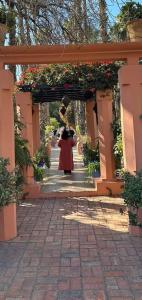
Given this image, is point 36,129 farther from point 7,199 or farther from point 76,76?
point 7,199

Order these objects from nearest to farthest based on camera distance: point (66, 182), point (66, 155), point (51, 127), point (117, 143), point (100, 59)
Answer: point (100, 59) → point (117, 143) → point (66, 182) → point (66, 155) → point (51, 127)

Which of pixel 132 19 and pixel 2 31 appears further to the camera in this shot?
pixel 132 19

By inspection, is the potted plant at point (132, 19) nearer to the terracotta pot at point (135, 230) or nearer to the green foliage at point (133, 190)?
the green foliage at point (133, 190)

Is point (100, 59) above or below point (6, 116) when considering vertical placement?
above

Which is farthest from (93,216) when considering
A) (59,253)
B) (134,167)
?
(59,253)

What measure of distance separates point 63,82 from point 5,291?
5.77 metres

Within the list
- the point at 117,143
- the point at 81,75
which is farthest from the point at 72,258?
the point at 81,75

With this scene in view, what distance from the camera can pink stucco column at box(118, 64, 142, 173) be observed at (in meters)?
5.82

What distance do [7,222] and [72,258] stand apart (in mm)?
1313

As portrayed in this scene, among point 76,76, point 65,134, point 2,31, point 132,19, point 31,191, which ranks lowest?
point 31,191

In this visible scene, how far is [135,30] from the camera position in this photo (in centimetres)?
591

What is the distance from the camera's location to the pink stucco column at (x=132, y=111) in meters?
5.82

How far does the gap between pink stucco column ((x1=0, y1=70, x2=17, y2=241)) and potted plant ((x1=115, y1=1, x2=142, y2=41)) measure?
6.11 feet

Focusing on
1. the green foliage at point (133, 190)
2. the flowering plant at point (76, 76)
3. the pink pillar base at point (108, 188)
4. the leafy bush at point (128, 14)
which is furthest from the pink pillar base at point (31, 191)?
the leafy bush at point (128, 14)
